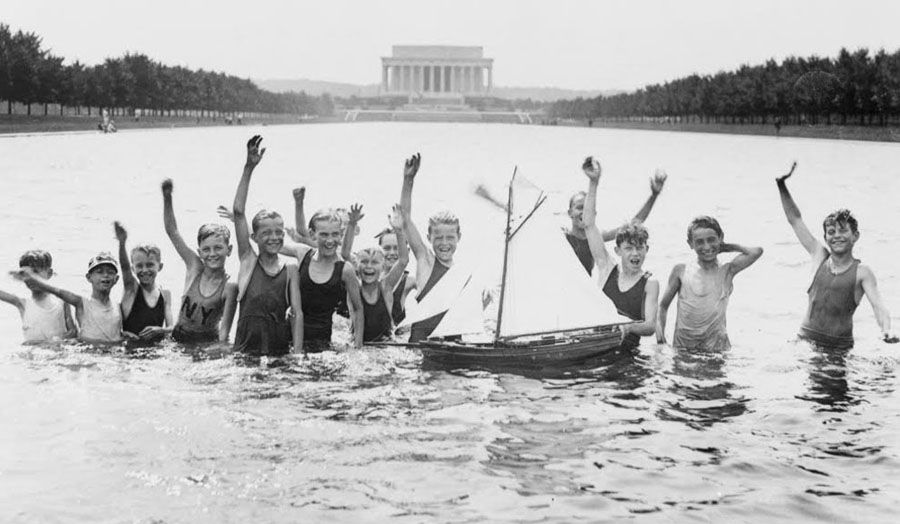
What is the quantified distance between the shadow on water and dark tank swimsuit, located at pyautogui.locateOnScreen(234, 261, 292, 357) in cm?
372

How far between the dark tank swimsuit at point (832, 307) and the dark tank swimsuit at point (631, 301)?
177cm

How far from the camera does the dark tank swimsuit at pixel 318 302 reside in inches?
463

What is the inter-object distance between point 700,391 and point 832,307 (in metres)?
2.17

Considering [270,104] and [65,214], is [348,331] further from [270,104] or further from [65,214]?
[270,104]

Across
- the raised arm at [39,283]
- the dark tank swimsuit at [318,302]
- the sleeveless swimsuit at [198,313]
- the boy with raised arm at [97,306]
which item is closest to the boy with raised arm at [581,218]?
the dark tank swimsuit at [318,302]

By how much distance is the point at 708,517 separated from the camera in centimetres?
754

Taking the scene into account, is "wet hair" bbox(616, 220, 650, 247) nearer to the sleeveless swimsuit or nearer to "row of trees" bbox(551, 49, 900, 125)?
the sleeveless swimsuit

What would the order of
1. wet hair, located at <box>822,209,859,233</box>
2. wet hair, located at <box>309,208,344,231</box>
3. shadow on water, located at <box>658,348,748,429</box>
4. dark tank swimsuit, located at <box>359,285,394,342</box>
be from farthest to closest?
1. dark tank swimsuit, located at <box>359,285,394,342</box>
2. wet hair, located at <box>822,209,859,233</box>
3. wet hair, located at <box>309,208,344,231</box>
4. shadow on water, located at <box>658,348,748,429</box>

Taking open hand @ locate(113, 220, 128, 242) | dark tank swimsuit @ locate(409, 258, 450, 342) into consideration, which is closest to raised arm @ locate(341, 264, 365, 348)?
dark tank swimsuit @ locate(409, 258, 450, 342)

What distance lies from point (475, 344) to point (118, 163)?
39824 millimetres

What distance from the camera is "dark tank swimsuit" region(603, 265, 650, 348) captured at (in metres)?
12.1

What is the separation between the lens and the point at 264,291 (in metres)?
11.4

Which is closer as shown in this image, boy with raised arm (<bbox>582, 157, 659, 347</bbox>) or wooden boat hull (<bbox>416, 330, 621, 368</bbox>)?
wooden boat hull (<bbox>416, 330, 621, 368</bbox>)

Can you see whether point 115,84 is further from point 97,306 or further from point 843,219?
point 843,219
